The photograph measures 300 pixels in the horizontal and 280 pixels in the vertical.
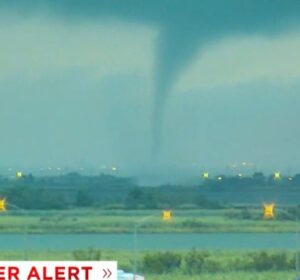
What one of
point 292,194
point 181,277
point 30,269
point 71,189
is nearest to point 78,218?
point 71,189

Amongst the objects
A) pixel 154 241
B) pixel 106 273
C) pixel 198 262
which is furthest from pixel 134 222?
pixel 106 273

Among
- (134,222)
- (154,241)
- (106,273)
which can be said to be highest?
(134,222)

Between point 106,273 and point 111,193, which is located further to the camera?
point 111,193

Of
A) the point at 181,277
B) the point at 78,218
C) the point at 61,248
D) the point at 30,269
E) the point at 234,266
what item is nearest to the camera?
the point at 30,269

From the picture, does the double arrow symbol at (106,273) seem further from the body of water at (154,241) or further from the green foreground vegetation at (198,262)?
the body of water at (154,241)

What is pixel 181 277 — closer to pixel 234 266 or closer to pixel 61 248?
pixel 234 266

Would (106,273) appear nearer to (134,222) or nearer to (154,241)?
(154,241)
